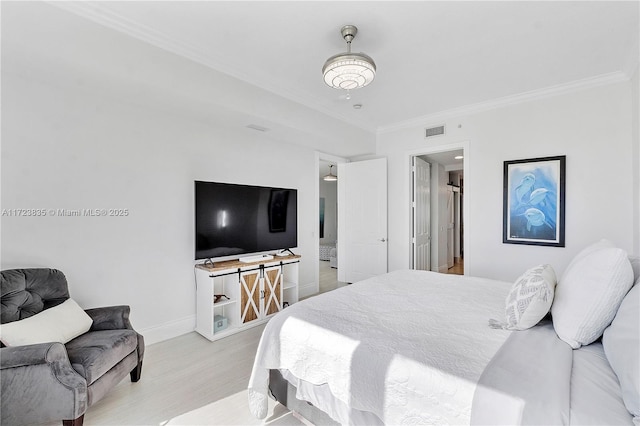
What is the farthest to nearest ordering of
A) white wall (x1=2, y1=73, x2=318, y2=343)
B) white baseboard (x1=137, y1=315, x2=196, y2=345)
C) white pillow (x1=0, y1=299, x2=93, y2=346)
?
white baseboard (x1=137, y1=315, x2=196, y2=345)
white wall (x1=2, y1=73, x2=318, y2=343)
white pillow (x1=0, y1=299, x2=93, y2=346)

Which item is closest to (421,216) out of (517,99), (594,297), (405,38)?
(517,99)

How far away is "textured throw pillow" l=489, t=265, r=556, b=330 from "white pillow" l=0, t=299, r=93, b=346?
8.80 feet

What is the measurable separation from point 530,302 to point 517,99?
317 cm

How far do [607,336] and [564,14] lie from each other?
89.6 inches

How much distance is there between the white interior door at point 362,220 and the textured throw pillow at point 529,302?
127 inches

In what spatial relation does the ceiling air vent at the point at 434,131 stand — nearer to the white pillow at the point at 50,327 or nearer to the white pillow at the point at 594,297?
the white pillow at the point at 594,297

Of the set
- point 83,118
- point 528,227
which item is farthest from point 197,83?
point 528,227

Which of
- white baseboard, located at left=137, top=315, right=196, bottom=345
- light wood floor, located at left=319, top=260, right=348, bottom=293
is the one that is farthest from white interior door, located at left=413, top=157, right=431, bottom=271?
white baseboard, located at left=137, top=315, right=196, bottom=345

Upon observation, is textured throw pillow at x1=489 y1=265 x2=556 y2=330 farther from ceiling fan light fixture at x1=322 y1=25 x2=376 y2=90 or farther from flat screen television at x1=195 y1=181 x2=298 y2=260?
flat screen television at x1=195 y1=181 x2=298 y2=260

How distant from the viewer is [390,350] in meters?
1.42

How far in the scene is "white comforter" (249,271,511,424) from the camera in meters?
1.24

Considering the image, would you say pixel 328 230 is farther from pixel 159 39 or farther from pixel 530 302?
pixel 530 302

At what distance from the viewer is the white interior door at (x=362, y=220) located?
16.1ft

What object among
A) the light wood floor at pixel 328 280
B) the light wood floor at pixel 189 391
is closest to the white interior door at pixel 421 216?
the light wood floor at pixel 328 280
